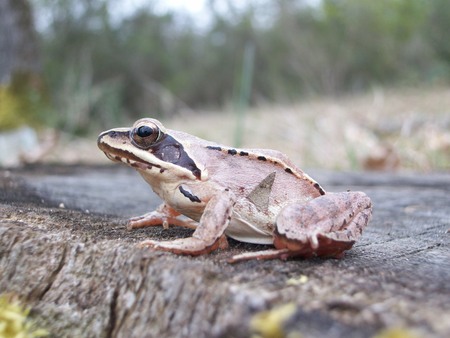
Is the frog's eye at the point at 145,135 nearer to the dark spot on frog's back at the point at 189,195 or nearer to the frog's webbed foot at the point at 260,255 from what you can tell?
the dark spot on frog's back at the point at 189,195

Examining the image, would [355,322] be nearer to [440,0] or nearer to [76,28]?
[440,0]

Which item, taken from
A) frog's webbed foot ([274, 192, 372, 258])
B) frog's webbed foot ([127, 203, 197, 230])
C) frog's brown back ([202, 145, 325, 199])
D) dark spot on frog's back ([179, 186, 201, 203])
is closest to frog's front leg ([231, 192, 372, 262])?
frog's webbed foot ([274, 192, 372, 258])

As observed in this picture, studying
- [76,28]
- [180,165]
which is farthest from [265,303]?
[76,28]

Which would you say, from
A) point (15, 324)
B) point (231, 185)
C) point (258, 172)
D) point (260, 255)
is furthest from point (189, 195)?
point (15, 324)

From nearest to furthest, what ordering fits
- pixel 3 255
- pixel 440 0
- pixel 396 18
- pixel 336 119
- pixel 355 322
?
pixel 355 322 → pixel 3 255 → pixel 336 119 → pixel 440 0 → pixel 396 18

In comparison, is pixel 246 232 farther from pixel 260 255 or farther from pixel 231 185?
pixel 260 255

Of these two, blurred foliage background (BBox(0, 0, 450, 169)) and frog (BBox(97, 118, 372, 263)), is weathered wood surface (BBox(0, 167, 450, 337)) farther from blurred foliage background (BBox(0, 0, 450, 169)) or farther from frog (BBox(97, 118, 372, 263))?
blurred foliage background (BBox(0, 0, 450, 169))

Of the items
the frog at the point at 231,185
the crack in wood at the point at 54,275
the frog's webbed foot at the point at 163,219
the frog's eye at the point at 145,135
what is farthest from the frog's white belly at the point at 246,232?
the crack in wood at the point at 54,275

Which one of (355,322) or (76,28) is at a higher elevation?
(76,28)
